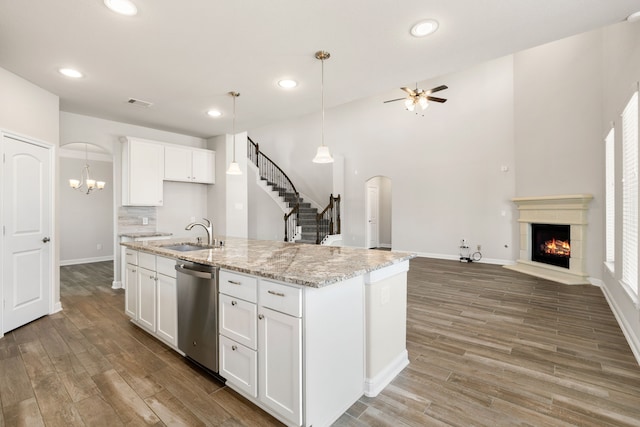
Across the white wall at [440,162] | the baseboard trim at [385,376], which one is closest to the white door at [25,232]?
the baseboard trim at [385,376]

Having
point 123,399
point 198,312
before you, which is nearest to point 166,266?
point 198,312

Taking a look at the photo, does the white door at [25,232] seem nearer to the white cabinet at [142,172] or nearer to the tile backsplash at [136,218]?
the white cabinet at [142,172]

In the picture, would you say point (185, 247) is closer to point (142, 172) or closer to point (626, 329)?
point (142, 172)

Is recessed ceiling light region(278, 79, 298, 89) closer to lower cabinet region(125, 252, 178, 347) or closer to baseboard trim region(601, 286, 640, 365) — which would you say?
lower cabinet region(125, 252, 178, 347)

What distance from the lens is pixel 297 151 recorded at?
10.5 meters

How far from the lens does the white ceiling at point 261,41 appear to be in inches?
88.0

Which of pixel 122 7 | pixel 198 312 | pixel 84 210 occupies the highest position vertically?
pixel 122 7

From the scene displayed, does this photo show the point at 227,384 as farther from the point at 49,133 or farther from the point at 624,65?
the point at 624,65

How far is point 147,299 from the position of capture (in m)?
3.12

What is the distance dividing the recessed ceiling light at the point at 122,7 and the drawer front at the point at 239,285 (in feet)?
6.65

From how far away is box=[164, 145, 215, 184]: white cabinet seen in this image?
5480 millimetres

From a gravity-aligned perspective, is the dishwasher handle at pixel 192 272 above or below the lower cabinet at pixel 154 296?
above

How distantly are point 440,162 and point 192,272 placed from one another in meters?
6.82

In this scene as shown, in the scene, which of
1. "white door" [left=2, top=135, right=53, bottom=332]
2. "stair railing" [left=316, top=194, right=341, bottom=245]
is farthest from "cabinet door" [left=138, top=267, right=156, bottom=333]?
"stair railing" [left=316, top=194, right=341, bottom=245]
